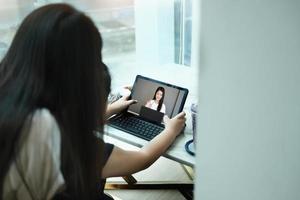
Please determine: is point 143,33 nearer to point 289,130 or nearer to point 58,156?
point 58,156

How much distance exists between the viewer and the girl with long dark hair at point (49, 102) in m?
0.84

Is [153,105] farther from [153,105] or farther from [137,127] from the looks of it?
[137,127]

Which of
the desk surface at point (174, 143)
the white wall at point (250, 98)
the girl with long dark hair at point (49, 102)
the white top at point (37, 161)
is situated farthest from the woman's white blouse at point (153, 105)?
the white wall at point (250, 98)

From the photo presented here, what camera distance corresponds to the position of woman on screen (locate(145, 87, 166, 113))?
1444 millimetres

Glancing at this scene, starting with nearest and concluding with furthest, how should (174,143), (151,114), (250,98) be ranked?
(250,98), (174,143), (151,114)

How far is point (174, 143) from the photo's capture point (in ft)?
4.41

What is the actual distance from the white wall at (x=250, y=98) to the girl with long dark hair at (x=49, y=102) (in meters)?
0.39

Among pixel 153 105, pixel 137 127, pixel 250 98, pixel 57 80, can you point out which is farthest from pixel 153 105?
pixel 250 98

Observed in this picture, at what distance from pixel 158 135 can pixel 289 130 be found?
29.8 inches

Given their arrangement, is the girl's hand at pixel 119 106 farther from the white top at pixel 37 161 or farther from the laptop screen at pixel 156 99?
the white top at pixel 37 161

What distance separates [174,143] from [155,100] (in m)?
0.22

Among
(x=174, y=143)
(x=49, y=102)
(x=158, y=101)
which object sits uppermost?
(x=49, y=102)

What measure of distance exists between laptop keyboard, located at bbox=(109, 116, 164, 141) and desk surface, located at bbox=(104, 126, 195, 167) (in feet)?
0.06

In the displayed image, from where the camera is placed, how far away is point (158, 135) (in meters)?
1.29
